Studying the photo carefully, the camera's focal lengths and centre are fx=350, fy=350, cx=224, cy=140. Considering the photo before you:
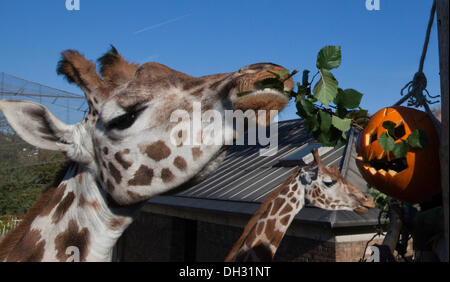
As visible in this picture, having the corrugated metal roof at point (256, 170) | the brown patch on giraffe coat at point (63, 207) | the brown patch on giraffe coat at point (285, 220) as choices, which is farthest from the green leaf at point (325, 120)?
the corrugated metal roof at point (256, 170)

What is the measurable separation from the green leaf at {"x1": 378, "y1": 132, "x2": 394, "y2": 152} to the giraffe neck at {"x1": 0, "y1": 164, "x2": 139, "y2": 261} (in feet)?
4.94

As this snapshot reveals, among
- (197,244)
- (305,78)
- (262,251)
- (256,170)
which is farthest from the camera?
(197,244)

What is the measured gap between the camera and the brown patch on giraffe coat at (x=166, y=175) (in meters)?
2.07

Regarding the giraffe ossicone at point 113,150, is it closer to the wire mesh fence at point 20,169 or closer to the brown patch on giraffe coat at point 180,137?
the brown patch on giraffe coat at point 180,137

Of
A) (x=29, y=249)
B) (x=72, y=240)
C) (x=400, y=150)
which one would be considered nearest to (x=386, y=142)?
(x=400, y=150)

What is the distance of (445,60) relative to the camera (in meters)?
1.29

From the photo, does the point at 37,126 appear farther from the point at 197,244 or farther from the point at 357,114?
the point at 197,244

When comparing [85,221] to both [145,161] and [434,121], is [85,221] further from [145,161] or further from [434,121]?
[434,121]

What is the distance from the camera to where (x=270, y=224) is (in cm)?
419

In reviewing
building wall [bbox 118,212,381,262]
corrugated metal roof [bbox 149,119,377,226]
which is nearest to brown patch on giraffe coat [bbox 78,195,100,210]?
corrugated metal roof [bbox 149,119,377,226]

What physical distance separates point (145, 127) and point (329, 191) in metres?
3.72

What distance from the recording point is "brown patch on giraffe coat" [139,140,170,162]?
208cm

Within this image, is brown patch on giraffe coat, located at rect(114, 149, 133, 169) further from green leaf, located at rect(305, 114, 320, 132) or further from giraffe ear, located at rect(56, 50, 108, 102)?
green leaf, located at rect(305, 114, 320, 132)
